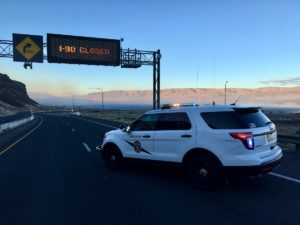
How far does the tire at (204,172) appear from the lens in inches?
295

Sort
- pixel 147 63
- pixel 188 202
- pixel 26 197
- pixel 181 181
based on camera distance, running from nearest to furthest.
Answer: pixel 188 202
pixel 26 197
pixel 181 181
pixel 147 63

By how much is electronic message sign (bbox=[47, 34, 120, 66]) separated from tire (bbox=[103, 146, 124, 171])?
19.5 meters

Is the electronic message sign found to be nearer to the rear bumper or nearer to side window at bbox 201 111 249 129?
side window at bbox 201 111 249 129

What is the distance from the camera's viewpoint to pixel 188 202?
22.5ft

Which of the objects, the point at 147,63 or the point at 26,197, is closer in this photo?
→ the point at 26,197

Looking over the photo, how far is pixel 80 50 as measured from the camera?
28.6m

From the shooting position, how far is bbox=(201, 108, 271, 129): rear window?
290 inches

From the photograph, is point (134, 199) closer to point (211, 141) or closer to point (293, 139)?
point (211, 141)

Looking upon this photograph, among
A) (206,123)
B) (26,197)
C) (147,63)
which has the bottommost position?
(26,197)

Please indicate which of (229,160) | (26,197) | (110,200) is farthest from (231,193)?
(26,197)

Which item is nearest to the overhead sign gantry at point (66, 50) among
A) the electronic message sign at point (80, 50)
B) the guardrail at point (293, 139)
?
the electronic message sign at point (80, 50)

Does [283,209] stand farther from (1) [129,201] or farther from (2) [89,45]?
(2) [89,45]

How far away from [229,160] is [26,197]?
422 centimetres

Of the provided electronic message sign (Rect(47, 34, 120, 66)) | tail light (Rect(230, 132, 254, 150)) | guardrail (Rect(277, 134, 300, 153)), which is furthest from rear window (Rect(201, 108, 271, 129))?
electronic message sign (Rect(47, 34, 120, 66))
